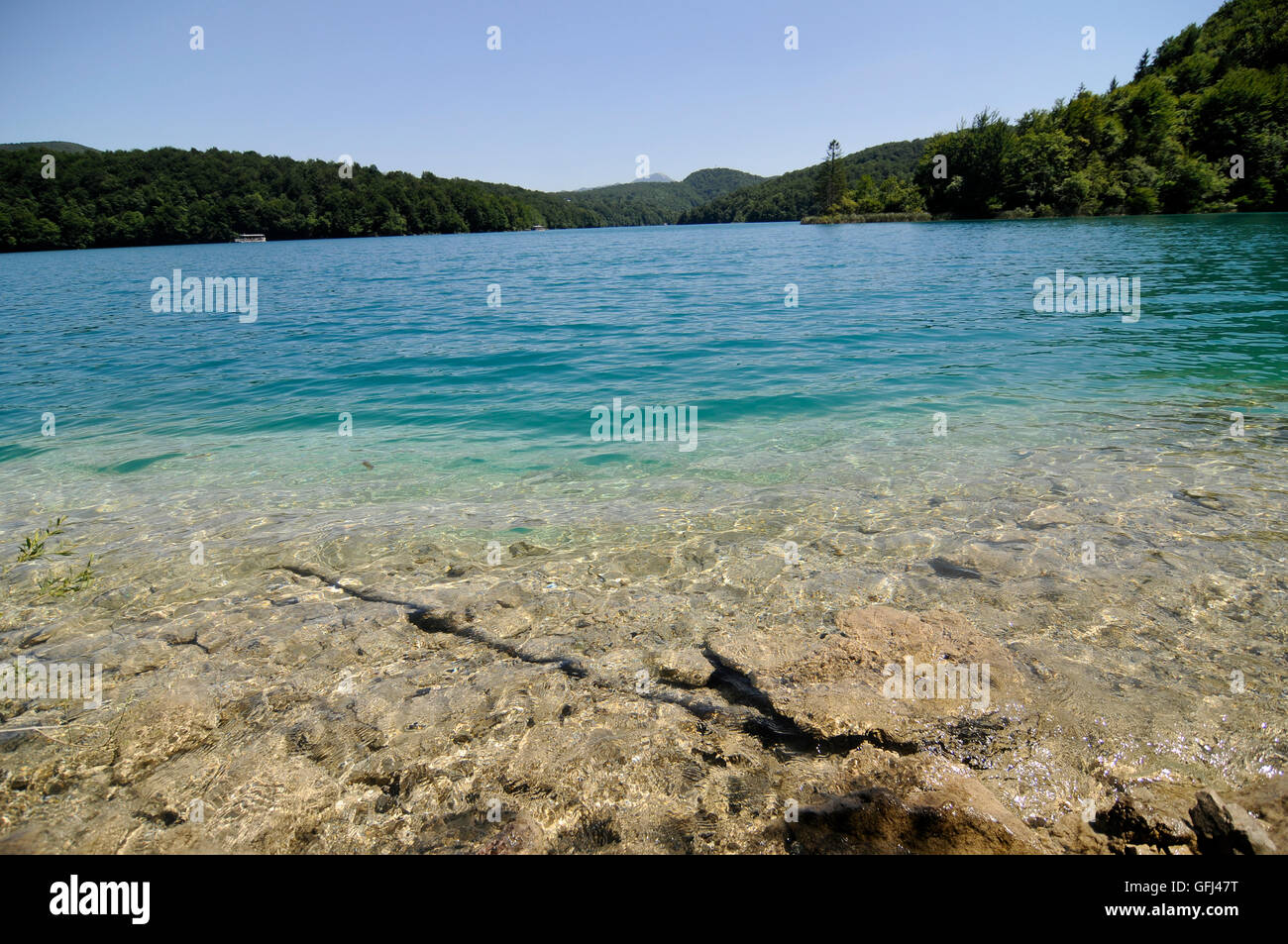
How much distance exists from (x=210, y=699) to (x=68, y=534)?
444 cm

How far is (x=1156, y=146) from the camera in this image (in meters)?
76.5

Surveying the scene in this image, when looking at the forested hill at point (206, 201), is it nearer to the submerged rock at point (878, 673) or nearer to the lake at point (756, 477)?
the lake at point (756, 477)

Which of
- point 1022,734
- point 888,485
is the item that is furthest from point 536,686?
point 888,485

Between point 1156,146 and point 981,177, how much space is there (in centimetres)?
2058

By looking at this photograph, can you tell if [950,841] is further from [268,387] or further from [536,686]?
[268,387]

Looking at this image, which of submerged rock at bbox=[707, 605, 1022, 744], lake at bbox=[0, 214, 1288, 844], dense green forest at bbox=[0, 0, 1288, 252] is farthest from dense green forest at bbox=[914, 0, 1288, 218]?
submerged rock at bbox=[707, 605, 1022, 744]

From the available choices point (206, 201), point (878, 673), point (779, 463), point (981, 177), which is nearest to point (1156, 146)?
point (981, 177)

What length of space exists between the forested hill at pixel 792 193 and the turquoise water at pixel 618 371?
153028mm

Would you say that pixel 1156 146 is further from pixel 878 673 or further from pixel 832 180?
pixel 878 673

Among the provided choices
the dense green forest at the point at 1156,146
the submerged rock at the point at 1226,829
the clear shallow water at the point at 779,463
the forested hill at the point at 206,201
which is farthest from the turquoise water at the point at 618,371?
the forested hill at the point at 206,201

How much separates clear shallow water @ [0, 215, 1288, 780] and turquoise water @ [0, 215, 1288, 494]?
109 mm

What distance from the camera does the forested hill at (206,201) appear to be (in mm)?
88562

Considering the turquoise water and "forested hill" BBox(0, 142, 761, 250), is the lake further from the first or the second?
"forested hill" BBox(0, 142, 761, 250)

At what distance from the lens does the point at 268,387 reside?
13312 millimetres
